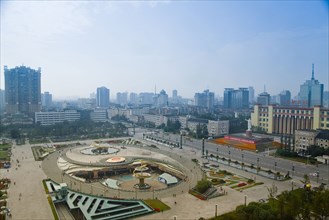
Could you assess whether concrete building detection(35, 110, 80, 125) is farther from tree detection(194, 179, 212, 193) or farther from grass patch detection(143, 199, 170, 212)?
tree detection(194, 179, 212, 193)

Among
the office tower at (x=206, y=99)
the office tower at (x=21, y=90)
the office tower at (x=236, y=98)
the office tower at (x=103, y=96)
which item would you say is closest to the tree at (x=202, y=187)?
the office tower at (x=21, y=90)

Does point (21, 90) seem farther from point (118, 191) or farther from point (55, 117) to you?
point (118, 191)

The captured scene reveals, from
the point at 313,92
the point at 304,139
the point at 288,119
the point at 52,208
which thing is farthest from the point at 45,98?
the point at 52,208

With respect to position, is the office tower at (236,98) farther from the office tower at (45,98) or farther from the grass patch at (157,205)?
the grass patch at (157,205)

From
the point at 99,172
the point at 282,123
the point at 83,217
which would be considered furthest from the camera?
the point at 282,123

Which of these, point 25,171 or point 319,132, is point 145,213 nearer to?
point 25,171

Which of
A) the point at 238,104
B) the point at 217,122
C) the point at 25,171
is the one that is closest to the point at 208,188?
the point at 25,171
